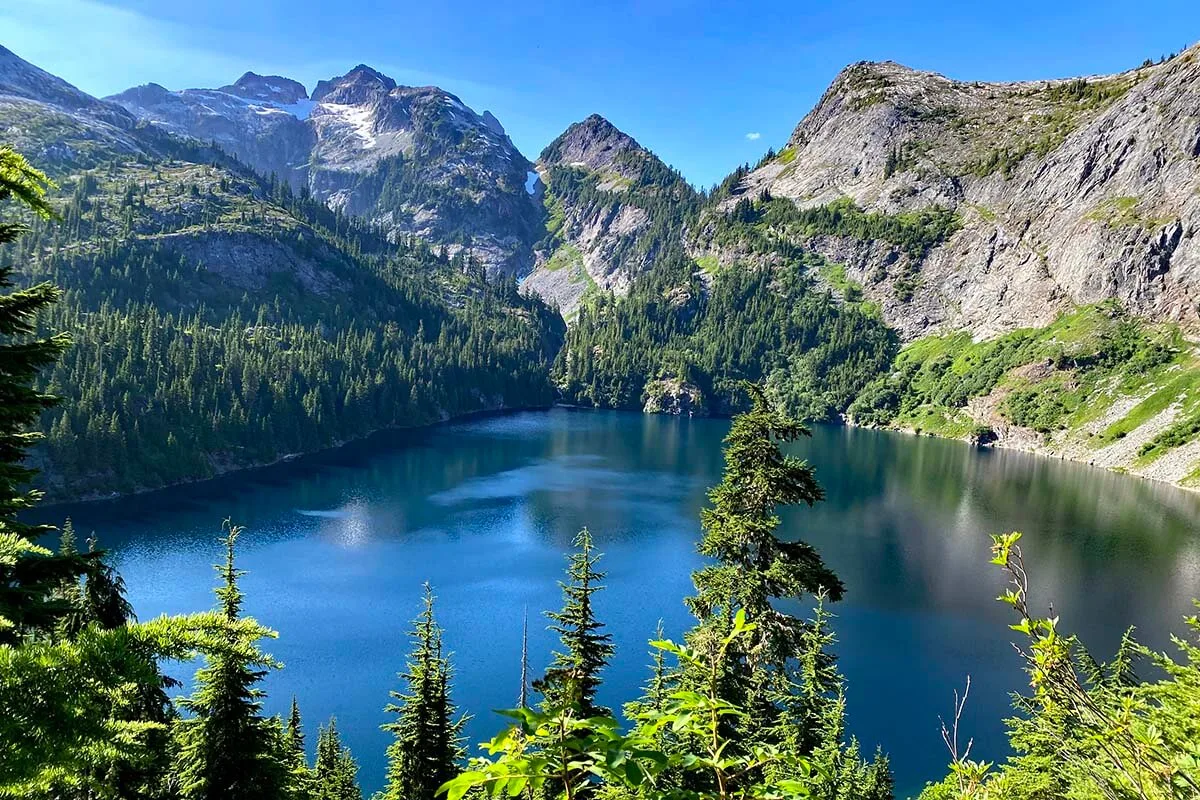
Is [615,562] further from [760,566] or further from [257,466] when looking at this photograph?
[257,466]

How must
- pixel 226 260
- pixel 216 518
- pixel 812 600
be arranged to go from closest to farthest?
pixel 812 600 < pixel 216 518 < pixel 226 260

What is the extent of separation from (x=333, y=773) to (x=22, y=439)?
996 inches

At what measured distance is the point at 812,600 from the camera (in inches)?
2343

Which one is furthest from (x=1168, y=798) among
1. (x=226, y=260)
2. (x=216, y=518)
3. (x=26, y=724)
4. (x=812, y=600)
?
(x=226, y=260)

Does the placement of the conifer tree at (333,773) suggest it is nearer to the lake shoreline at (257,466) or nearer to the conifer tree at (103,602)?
the conifer tree at (103,602)

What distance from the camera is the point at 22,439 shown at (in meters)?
9.91

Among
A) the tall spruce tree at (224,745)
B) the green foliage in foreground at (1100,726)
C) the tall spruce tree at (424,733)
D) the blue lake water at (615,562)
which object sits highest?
the green foliage in foreground at (1100,726)

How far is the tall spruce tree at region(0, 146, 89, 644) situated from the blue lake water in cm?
3236

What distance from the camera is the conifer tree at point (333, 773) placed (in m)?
26.4

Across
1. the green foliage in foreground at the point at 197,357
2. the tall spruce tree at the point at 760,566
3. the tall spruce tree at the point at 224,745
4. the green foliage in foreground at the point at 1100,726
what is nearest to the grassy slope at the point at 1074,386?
the green foliage in foreground at the point at 197,357

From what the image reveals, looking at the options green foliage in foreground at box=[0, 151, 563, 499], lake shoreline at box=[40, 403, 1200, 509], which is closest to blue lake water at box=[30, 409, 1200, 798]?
lake shoreline at box=[40, 403, 1200, 509]

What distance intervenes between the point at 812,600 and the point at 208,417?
94.2m

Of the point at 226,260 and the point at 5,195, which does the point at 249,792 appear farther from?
the point at 226,260

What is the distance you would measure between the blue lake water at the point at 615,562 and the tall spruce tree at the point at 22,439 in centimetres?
3236
